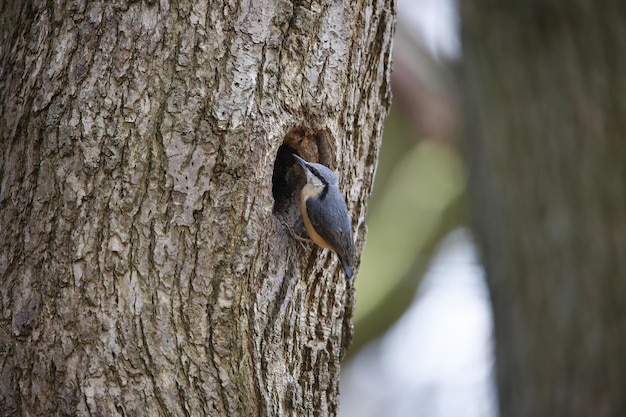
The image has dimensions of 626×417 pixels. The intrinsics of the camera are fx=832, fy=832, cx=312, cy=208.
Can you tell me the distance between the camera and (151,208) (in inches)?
115

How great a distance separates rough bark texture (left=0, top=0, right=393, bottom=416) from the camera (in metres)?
2.87

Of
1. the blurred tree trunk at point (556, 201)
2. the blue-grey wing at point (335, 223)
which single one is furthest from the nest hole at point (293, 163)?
the blurred tree trunk at point (556, 201)

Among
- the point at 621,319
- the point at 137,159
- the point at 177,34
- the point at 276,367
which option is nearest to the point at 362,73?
the point at 177,34

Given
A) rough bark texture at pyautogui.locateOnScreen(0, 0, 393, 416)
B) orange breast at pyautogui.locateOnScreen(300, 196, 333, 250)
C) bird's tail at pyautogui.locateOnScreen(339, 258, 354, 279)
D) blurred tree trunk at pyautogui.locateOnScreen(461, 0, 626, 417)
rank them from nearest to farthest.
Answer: rough bark texture at pyautogui.locateOnScreen(0, 0, 393, 416)
orange breast at pyautogui.locateOnScreen(300, 196, 333, 250)
bird's tail at pyautogui.locateOnScreen(339, 258, 354, 279)
blurred tree trunk at pyautogui.locateOnScreen(461, 0, 626, 417)

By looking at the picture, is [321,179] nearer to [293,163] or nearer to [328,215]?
[328,215]

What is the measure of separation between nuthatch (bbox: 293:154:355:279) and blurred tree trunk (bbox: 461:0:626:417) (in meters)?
1.44

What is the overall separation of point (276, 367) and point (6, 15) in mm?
1719

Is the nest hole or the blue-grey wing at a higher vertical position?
the nest hole

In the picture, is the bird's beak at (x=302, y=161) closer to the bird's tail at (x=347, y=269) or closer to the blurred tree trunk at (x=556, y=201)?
the bird's tail at (x=347, y=269)

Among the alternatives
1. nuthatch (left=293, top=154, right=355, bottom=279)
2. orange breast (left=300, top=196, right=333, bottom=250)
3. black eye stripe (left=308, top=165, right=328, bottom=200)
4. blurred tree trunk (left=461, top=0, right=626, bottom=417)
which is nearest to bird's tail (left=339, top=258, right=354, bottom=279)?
nuthatch (left=293, top=154, right=355, bottom=279)

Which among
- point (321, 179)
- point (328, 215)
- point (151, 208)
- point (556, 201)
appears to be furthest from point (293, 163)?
point (556, 201)

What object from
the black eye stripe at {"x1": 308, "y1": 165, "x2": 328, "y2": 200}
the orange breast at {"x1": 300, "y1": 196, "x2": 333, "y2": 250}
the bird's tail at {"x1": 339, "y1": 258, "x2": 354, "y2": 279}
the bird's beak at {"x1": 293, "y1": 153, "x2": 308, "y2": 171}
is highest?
the bird's beak at {"x1": 293, "y1": 153, "x2": 308, "y2": 171}

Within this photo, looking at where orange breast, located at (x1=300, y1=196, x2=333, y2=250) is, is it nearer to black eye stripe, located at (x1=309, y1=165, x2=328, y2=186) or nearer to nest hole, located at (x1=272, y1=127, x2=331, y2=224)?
nest hole, located at (x1=272, y1=127, x2=331, y2=224)

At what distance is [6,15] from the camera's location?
3.25m
